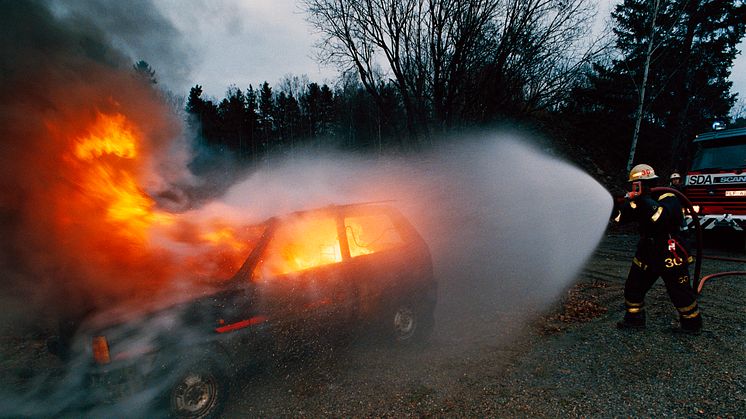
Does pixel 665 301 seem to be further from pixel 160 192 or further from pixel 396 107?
pixel 396 107

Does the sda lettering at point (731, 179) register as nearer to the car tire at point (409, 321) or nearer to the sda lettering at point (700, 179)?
the sda lettering at point (700, 179)

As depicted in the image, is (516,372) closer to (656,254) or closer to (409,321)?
(409,321)

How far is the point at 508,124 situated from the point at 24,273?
49.9 feet

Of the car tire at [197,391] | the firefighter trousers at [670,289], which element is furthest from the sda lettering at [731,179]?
the car tire at [197,391]

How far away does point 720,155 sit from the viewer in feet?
30.6

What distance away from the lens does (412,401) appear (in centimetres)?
324

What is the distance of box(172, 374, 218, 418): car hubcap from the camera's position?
2829 millimetres

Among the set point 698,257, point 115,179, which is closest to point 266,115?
point 115,179

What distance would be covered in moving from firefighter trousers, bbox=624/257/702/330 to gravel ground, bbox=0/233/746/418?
211 millimetres

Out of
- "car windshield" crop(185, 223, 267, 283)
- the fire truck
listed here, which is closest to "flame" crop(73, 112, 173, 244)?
"car windshield" crop(185, 223, 267, 283)

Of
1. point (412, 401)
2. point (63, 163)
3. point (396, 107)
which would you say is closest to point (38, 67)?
point (63, 163)

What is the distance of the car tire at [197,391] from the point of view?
2.78m

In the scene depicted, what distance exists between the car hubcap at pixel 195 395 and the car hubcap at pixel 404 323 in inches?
81.1

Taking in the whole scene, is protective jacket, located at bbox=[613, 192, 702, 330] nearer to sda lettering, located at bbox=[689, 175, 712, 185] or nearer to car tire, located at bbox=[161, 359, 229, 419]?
car tire, located at bbox=[161, 359, 229, 419]
